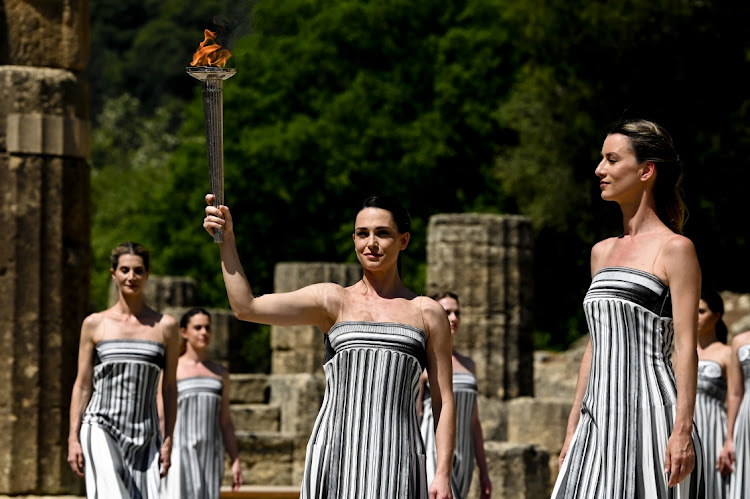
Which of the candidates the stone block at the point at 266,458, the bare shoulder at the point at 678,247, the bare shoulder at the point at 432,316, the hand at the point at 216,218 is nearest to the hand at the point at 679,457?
the bare shoulder at the point at 678,247

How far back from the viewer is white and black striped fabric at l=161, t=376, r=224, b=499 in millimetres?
12289

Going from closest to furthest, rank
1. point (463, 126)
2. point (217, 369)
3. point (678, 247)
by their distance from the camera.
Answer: point (678, 247), point (217, 369), point (463, 126)

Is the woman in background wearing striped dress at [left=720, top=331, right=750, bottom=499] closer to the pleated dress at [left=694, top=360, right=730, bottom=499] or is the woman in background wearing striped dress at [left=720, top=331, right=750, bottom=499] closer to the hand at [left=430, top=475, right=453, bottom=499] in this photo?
the pleated dress at [left=694, top=360, right=730, bottom=499]

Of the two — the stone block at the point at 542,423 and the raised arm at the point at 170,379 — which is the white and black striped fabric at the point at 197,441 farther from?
the stone block at the point at 542,423

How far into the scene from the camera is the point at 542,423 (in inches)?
712

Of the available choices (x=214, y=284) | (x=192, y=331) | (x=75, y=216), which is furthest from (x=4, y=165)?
(x=214, y=284)

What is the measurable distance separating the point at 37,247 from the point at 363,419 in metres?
6.79

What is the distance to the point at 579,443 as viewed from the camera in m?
6.16

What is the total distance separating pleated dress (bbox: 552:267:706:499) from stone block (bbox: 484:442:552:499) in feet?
29.8

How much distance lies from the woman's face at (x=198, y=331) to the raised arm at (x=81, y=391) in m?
2.72

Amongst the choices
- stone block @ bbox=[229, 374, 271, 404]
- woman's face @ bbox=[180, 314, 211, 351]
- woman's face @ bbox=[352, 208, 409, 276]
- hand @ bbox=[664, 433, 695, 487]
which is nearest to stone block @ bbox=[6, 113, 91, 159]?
woman's face @ bbox=[180, 314, 211, 351]

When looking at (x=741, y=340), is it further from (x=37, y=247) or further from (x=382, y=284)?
(x=37, y=247)

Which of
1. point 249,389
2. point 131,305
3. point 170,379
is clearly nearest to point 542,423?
point 249,389

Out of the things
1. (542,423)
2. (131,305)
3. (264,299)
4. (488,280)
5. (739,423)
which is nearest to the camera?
(264,299)
